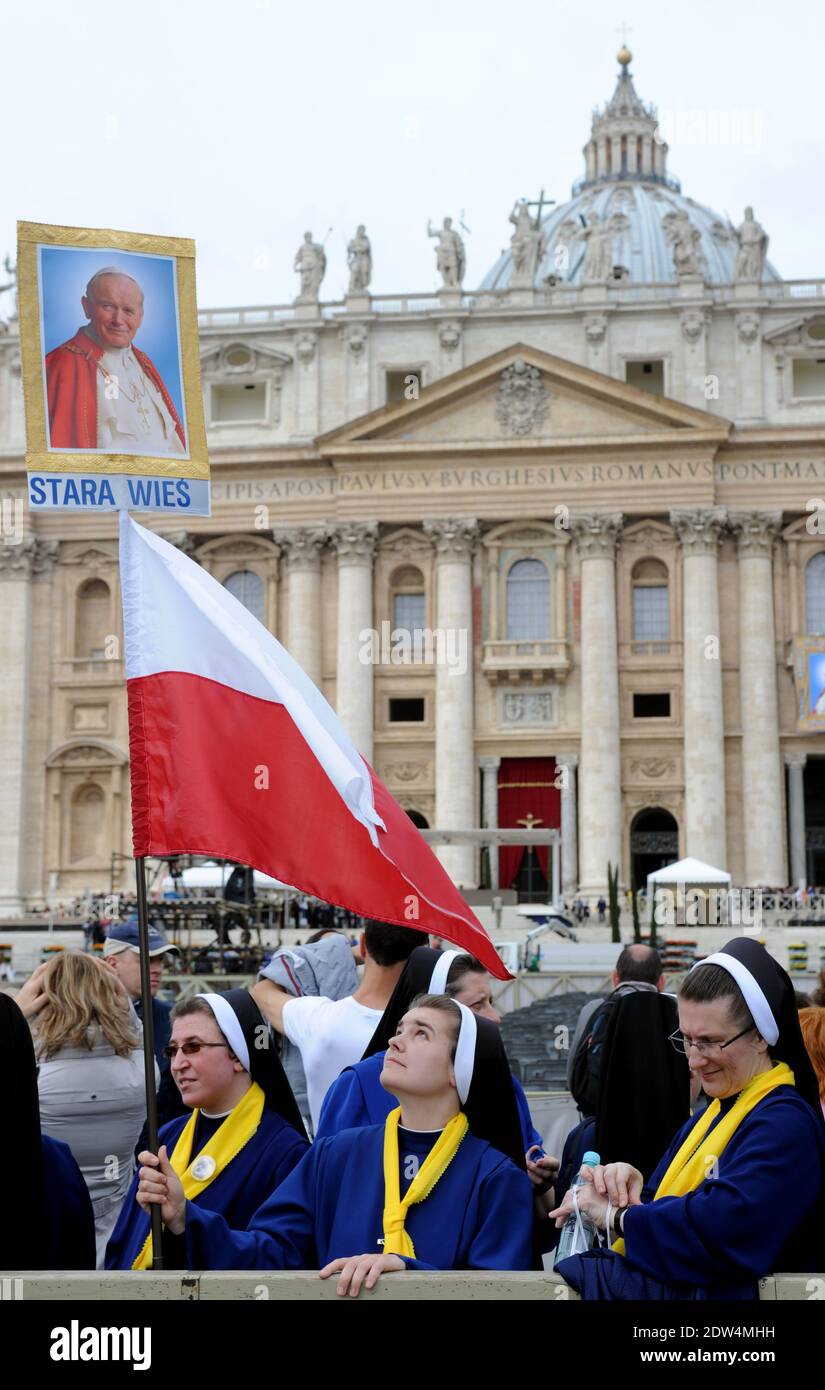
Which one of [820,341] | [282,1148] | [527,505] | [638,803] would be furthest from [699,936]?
[282,1148]

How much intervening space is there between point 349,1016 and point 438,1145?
193 cm

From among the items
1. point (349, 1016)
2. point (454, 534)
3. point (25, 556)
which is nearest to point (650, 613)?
point (454, 534)

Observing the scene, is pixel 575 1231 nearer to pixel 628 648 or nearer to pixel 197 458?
pixel 197 458

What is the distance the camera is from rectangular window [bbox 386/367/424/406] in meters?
50.6

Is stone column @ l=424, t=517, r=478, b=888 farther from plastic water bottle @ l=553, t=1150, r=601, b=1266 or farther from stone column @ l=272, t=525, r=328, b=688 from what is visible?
plastic water bottle @ l=553, t=1150, r=601, b=1266

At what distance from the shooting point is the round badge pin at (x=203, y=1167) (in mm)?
5816

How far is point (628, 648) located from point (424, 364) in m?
10.5

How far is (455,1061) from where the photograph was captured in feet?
17.7

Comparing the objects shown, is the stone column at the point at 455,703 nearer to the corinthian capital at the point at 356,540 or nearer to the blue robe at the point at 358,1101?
the corinthian capital at the point at 356,540

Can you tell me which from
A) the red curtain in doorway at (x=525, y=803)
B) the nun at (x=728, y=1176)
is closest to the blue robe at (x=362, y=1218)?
the nun at (x=728, y=1176)

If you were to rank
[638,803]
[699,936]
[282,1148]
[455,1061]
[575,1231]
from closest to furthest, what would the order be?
[575,1231] < [455,1061] < [282,1148] < [699,936] < [638,803]

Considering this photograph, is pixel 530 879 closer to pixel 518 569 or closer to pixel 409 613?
pixel 409 613

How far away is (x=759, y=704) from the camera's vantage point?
1884 inches

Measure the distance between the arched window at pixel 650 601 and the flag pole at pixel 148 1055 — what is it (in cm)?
4490
